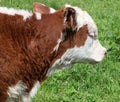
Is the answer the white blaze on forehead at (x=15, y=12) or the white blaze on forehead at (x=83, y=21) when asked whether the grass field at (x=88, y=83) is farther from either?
the white blaze on forehead at (x=15, y=12)

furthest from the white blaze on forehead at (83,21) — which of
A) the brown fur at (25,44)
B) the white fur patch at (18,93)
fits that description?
the white fur patch at (18,93)

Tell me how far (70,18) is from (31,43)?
0.40m

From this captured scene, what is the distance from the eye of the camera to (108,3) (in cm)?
1109

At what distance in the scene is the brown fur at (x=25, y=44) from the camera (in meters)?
4.69

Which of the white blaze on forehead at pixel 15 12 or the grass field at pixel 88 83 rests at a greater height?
the white blaze on forehead at pixel 15 12

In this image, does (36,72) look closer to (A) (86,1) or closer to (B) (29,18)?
(B) (29,18)

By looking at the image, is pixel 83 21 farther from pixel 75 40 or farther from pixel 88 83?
pixel 88 83

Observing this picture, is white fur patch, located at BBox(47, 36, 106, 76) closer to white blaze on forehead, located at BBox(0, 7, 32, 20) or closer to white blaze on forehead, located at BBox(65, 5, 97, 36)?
white blaze on forehead, located at BBox(65, 5, 97, 36)

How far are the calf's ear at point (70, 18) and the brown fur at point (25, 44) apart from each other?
2 cm

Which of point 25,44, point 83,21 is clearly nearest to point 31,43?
point 25,44

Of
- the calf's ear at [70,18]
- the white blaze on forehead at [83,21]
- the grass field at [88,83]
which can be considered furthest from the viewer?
the grass field at [88,83]

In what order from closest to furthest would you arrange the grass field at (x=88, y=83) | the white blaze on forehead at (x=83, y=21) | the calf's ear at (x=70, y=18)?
the calf's ear at (x=70, y=18) < the white blaze on forehead at (x=83, y=21) < the grass field at (x=88, y=83)

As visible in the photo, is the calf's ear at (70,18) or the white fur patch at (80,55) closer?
the calf's ear at (70,18)

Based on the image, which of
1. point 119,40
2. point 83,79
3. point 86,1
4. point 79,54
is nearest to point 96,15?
point 86,1
